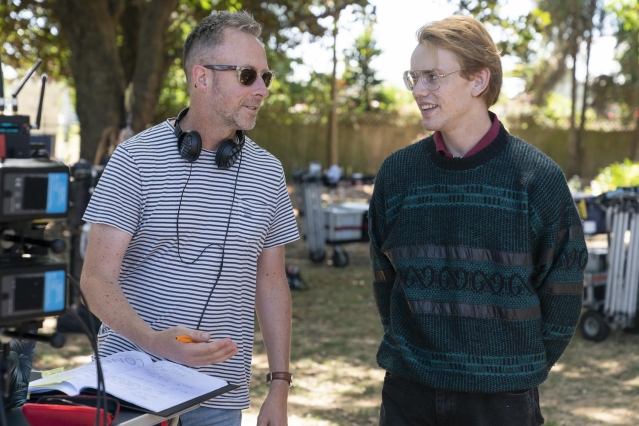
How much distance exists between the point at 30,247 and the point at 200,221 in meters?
0.86

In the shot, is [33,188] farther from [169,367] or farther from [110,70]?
[110,70]

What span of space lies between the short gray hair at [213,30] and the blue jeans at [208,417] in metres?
1.13

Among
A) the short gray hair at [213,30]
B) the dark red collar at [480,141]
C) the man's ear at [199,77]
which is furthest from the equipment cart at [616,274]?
the man's ear at [199,77]

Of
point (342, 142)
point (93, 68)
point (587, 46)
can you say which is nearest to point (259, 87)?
point (93, 68)

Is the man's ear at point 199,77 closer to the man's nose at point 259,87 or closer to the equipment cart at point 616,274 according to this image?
the man's nose at point 259,87

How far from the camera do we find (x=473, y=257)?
2.60m

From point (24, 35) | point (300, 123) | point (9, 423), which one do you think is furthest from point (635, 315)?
point (300, 123)

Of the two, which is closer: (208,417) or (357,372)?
(208,417)

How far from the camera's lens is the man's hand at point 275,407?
9.21ft

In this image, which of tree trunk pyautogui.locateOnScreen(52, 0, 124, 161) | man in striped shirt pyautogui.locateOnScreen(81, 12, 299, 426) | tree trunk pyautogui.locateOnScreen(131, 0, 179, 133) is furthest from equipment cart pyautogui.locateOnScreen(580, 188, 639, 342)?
tree trunk pyautogui.locateOnScreen(52, 0, 124, 161)

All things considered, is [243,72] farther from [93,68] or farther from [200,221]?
[93,68]

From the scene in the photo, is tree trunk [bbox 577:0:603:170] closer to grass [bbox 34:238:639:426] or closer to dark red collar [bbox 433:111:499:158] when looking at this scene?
grass [bbox 34:238:639:426]

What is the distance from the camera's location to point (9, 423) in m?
2.13

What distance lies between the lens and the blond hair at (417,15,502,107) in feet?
8.74
